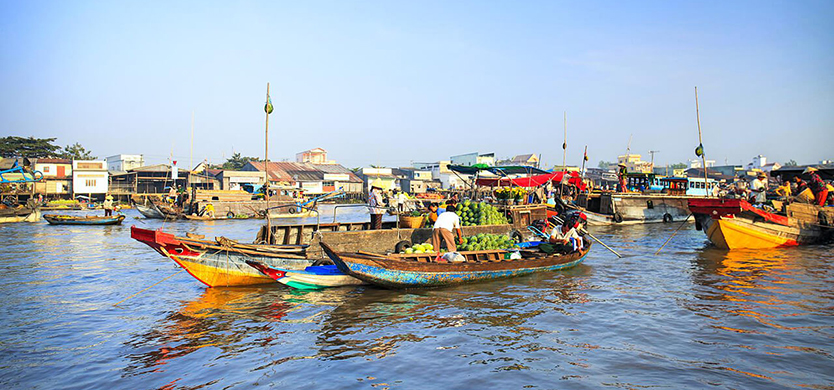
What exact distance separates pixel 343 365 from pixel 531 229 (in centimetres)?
931

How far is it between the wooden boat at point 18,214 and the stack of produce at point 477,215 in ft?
85.6

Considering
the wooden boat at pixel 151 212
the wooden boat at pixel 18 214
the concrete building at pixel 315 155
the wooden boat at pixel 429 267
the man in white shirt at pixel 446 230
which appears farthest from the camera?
the concrete building at pixel 315 155

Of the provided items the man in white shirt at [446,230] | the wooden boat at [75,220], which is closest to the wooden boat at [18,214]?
the wooden boat at [75,220]

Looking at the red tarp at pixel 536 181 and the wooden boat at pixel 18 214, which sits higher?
the red tarp at pixel 536 181

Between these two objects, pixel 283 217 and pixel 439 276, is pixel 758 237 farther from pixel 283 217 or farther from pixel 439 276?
pixel 283 217

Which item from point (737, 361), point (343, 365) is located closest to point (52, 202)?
point (343, 365)

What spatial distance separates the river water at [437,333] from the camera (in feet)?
18.1

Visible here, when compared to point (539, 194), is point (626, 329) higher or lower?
lower

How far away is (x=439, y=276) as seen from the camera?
9.14 meters

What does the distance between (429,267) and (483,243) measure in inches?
83.7

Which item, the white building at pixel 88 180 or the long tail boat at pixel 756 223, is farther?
the white building at pixel 88 180

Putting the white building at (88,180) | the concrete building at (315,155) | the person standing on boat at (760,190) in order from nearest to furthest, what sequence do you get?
the person standing on boat at (760,190) < the white building at (88,180) < the concrete building at (315,155)

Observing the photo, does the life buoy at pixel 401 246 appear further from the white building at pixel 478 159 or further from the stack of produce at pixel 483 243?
the white building at pixel 478 159

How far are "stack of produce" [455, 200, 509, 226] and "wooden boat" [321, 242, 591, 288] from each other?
247cm
